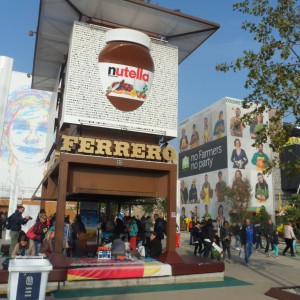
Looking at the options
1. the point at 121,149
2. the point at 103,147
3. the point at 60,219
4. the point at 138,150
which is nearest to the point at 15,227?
the point at 60,219

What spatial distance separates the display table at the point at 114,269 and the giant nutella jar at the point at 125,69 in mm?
5858

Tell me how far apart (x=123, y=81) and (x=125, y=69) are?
0.49 meters

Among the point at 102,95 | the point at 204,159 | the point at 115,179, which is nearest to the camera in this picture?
the point at 115,179

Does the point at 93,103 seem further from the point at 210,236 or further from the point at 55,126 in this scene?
the point at 210,236

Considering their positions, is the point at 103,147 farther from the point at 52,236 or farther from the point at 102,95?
the point at 52,236

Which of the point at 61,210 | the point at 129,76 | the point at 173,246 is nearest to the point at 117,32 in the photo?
the point at 129,76

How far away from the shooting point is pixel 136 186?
42.8 feet

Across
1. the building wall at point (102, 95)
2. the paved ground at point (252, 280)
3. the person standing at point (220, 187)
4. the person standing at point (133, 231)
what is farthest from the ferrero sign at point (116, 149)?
the person standing at point (220, 187)

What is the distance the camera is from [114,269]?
34.6ft

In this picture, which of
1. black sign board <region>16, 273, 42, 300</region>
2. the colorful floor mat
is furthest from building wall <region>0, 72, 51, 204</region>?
black sign board <region>16, 273, 42, 300</region>

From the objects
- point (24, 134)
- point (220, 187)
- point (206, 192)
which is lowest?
point (206, 192)

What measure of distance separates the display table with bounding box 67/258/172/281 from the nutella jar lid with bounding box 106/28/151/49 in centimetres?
846

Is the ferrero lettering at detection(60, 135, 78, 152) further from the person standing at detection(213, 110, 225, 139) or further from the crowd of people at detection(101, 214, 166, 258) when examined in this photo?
the person standing at detection(213, 110, 225, 139)

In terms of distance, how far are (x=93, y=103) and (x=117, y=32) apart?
3.10 m
